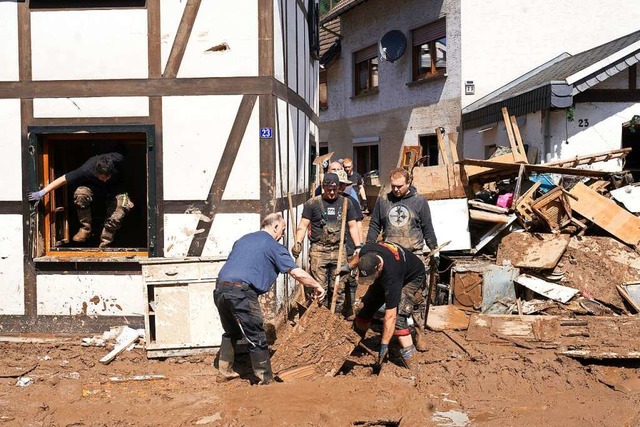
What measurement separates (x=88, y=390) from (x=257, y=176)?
2.72 m

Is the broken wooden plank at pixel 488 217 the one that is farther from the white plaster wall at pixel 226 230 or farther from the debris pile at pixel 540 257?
the white plaster wall at pixel 226 230

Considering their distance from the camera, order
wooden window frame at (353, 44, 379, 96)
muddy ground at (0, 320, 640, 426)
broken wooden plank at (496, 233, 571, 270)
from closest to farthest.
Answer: muddy ground at (0, 320, 640, 426) → broken wooden plank at (496, 233, 571, 270) → wooden window frame at (353, 44, 379, 96)

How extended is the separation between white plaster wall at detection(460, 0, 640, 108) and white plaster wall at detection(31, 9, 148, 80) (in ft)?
33.1

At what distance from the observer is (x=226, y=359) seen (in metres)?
6.46

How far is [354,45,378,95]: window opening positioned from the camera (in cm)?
2086

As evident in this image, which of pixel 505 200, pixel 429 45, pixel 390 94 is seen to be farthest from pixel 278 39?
pixel 390 94

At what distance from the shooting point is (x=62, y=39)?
748cm

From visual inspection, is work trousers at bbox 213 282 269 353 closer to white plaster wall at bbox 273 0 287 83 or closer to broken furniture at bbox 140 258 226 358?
broken furniture at bbox 140 258 226 358

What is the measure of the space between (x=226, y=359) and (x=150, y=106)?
113 inches

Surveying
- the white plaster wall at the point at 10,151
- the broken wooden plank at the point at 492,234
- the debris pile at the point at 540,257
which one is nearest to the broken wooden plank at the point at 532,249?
the debris pile at the point at 540,257

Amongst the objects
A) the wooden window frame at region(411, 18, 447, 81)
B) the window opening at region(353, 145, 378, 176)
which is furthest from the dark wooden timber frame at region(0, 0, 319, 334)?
the window opening at region(353, 145, 378, 176)

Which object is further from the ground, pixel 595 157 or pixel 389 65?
pixel 389 65

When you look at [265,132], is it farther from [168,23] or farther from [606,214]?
[606,214]

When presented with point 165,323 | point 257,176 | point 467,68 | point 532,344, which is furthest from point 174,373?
point 467,68
